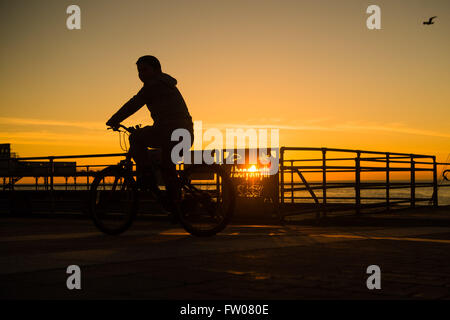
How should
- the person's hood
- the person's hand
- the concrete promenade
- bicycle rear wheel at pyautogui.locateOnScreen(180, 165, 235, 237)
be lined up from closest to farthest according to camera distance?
1. the concrete promenade
2. the person's hood
3. bicycle rear wheel at pyautogui.locateOnScreen(180, 165, 235, 237)
4. the person's hand

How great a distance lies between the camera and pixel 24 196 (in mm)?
13664

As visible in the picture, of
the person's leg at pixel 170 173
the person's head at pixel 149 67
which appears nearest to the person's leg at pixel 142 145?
the person's leg at pixel 170 173

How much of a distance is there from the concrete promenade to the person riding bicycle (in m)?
0.80

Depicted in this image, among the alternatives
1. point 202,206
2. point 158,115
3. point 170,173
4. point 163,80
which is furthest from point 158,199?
point 163,80

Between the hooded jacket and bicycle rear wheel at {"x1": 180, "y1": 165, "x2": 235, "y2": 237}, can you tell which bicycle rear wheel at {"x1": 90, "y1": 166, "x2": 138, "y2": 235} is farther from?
the hooded jacket

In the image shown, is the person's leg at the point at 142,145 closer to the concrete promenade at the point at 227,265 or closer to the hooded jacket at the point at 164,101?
the hooded jacket at the point at 164,101

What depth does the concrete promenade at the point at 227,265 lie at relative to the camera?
340cm

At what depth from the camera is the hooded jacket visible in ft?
20.8

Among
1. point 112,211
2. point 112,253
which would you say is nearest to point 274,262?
point 112,253

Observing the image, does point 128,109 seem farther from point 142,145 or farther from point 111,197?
point 111,197

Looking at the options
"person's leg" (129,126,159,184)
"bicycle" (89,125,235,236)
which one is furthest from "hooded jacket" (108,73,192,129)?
"bicycle" (89,125,235,236)

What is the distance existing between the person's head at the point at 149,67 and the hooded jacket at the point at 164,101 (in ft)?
0.33

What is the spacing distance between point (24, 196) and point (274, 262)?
33.6 feet
